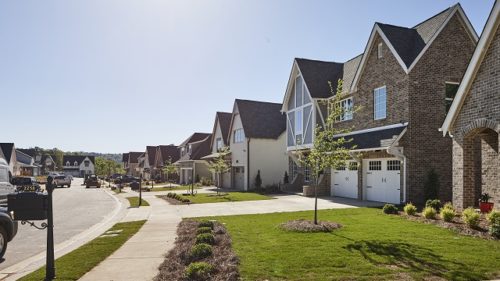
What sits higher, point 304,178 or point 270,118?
point 270,118

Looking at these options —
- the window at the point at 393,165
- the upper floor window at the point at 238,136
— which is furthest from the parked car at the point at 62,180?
the window at the point at 393,165

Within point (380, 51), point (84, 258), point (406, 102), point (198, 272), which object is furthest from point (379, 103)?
point (84, 258)

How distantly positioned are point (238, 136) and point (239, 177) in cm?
392

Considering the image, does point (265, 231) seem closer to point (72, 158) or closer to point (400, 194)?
point (400, 194)

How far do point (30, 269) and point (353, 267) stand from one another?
6.64 m

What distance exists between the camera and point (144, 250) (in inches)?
362

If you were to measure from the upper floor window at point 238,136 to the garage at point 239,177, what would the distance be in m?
2.71

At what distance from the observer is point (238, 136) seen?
35.8m

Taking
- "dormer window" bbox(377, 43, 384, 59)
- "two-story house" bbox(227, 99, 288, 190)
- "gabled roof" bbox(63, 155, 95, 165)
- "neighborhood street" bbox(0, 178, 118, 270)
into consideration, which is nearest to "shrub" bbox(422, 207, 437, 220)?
"dormer window" bbox(377, 43, 384, 59)

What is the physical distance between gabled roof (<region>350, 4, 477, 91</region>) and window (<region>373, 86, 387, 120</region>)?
6.68 ft

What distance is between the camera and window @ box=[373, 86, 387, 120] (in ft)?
65.3

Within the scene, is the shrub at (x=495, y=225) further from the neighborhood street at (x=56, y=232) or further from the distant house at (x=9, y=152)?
the distant house at (x=9, y=152)

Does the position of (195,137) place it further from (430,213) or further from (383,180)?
(430,213)

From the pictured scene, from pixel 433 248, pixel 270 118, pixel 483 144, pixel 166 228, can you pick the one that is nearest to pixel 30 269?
pixel 166 228
